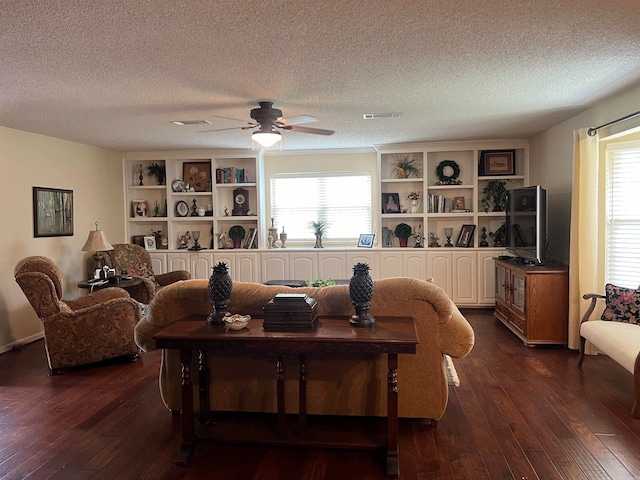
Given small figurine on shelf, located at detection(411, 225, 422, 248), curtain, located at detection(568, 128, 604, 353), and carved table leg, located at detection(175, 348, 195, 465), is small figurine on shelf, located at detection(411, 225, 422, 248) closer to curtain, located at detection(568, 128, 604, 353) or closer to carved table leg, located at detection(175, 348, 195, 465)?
curtain, located at detection(568, 128, 604, 353)

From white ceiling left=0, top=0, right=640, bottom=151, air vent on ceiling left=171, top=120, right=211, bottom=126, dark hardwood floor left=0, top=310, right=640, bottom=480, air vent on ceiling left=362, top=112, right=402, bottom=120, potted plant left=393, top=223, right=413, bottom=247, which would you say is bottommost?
dark hardwood floor left=0, top=310, right=640, bottom=480

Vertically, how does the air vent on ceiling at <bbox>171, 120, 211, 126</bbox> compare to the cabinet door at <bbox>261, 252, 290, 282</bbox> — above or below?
above

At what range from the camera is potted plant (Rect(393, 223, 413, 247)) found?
269 inches

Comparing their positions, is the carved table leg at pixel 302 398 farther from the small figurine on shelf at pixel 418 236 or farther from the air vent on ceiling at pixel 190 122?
the small figurine on shelf at pixel 418 236

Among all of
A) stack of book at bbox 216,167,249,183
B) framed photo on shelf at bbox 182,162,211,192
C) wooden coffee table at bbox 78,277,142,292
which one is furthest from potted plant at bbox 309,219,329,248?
wooden coffee table at bbox 78,277,142,292

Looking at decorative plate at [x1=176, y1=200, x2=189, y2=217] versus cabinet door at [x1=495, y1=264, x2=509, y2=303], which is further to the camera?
decorative plate at [x1=176, y1=200, x2=189, y2=217]

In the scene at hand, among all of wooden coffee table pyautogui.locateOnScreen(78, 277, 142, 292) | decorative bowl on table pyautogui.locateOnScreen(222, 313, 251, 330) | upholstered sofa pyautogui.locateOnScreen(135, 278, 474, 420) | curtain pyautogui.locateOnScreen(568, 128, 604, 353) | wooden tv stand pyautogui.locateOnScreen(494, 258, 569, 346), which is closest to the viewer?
decorative bowl on table pyautogui.locateOnScreen(222, 313, 251, 330)

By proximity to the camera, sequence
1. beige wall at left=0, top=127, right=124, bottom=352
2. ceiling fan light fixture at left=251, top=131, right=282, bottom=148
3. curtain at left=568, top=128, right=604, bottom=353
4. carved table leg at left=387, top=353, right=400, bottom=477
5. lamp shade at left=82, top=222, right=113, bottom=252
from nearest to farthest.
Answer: carved table leg at left=387, top=353, right=400, bottom=477 → ceiling fan light fixture at left=251, top=131, right=282, bottom=148 → curtain at left=568, top=128, right=604, bottom=353 → beige wall at left=0, top=127, right=124, bottom=352 → lamp shade at left=82, top=222, right=113, bottom=252

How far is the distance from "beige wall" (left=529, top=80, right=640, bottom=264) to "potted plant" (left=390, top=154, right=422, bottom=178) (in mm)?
1619

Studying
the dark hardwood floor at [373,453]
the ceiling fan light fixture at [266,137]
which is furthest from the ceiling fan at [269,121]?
the dark hardwood floor at [373,453]

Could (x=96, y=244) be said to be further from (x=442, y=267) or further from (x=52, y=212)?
(x=442, y=267)

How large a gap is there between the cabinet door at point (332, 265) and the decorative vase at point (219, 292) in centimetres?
406

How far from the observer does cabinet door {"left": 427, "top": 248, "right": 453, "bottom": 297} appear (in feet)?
21.5

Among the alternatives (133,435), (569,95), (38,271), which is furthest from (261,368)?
(569,95)
